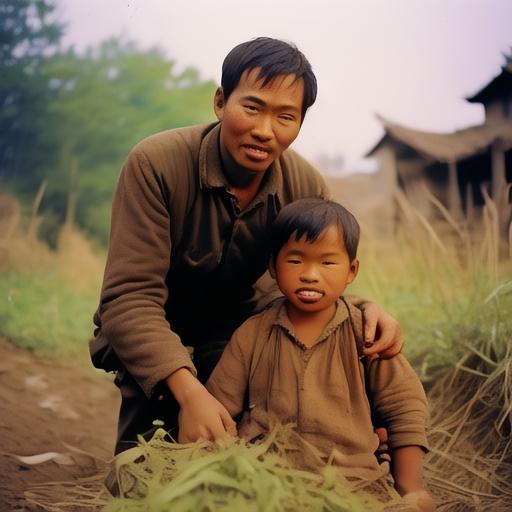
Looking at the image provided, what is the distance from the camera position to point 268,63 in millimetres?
2191

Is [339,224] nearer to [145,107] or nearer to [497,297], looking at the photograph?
[497,297]

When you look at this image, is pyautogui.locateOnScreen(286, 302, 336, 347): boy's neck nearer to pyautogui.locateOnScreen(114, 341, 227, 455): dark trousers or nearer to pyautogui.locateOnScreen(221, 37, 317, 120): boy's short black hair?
pyautogui.locateOnScreen(114, 341, 227, 455): dark trousers

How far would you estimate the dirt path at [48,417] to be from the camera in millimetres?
2852

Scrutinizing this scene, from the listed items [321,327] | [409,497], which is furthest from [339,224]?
[409,497]

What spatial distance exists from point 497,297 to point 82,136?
4293 mm

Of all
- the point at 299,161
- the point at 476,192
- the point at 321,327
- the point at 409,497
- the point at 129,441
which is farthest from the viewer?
the point at 476,192

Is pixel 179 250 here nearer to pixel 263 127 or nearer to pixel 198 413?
pixel 263 127

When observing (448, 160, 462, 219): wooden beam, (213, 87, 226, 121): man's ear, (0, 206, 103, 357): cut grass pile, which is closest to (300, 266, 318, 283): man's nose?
(213, 87, 226, 121): man's ear

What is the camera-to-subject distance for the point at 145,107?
22.1 ft

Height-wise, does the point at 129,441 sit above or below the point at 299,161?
below

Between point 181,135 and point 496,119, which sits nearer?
point 181,135

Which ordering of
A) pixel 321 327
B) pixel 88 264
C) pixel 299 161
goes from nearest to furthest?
1. pixel 321 327
2. pixel 299 161
3. pixel 88 264

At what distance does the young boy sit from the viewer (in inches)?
77.4

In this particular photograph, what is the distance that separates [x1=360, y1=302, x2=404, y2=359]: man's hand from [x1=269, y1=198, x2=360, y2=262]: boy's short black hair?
185mm
